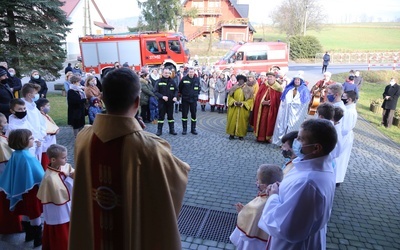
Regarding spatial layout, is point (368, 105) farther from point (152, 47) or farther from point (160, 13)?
point (160, 13)

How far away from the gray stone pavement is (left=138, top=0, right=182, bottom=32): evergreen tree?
101 ft

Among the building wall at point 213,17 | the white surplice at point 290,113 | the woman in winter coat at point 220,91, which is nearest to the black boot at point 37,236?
the white surplice at point 290,113

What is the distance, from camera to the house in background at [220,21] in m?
48.2

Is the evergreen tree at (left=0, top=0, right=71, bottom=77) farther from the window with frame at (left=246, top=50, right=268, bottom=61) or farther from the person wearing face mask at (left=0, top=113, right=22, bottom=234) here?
the person wearing face mask at (left=0, top=113, right=22, bottom=234)

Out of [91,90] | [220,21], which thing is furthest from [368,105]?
[220,21]

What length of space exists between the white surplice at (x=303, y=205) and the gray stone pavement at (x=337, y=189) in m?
2.12

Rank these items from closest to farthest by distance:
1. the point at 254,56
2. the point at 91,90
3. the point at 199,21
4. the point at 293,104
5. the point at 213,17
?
the point at 91,90, the point at 293,104, the point at 254,56, the point at 213,17, the point at 199,21

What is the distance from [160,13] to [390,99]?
32.2 meters

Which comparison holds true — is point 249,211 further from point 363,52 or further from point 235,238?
point 363,52

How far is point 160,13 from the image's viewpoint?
38.4 meters

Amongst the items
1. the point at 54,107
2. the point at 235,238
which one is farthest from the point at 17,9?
the point at 235,238

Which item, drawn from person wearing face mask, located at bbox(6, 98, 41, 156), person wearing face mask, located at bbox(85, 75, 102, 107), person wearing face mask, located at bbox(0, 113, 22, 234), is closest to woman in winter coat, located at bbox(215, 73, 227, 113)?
person wearing face mask, located at bbox(85, 75, 102, 107)

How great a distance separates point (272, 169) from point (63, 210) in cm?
237

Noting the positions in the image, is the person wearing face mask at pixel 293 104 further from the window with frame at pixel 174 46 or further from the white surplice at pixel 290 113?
the window with frame at pixel 174 46
